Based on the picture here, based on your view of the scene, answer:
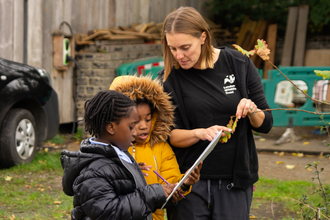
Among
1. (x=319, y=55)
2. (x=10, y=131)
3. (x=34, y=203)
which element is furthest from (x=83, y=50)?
(x=319, y=55)

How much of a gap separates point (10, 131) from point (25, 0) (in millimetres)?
2683

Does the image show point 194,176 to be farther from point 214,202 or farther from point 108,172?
point 108,172

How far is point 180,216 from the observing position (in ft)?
8.68

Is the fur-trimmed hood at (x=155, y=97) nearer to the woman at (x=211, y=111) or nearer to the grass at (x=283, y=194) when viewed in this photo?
the woman at (x=211, y=111)

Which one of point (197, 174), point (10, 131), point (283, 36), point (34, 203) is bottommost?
point (34, 203)

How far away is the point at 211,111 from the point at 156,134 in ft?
1.19

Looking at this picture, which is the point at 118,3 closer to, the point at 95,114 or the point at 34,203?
the point at 34,203

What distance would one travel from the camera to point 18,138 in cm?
577

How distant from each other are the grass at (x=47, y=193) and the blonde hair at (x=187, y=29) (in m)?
2.14

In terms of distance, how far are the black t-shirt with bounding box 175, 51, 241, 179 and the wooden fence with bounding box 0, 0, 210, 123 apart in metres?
5.06

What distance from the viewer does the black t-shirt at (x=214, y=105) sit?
2.59 meters

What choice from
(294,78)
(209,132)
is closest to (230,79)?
(209,132)

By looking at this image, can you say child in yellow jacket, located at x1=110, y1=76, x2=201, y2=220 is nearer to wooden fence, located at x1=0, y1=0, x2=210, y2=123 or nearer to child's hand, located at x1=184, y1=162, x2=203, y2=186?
child's hand, located at x1=184, y1=162, x2=203, y2=186

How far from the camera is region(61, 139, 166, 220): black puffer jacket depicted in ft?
6.61
